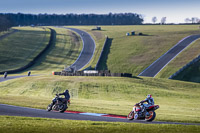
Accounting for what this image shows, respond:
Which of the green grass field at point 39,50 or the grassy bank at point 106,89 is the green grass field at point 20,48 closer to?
the green grass field at point 39,50

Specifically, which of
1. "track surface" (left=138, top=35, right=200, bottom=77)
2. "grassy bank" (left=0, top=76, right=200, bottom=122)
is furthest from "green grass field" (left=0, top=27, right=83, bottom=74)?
"grassy bank" (left=0, top=76, right=200, bottom=122)

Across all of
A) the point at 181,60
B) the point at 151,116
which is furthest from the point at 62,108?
the point at 181,60

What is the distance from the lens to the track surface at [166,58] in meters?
84.9

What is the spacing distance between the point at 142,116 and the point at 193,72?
57.8m

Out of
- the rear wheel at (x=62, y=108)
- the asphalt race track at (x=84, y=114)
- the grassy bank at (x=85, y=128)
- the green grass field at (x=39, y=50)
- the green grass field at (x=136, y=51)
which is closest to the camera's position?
the grassy bank at (x=85, y=128)

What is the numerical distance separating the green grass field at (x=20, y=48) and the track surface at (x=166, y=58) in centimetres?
3834

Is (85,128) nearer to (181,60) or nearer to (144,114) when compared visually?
(144,114)

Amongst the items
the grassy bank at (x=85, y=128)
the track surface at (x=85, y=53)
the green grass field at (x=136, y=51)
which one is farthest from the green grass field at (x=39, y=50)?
the grassy bank at (x=85, y=128)

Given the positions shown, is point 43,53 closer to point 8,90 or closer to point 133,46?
point 133,46

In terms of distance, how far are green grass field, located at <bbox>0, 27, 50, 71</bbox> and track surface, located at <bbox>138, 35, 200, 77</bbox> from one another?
126 feet

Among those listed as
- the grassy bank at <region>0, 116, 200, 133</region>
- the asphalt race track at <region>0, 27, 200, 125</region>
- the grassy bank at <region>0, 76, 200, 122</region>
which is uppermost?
the grassy bank at <region>0, 116, 200, 133</region>

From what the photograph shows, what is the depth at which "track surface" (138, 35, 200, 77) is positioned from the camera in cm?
8494

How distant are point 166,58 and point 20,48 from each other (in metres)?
55.6

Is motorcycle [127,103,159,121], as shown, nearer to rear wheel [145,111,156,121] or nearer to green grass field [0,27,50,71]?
rear wheel [145,111,156,121]
